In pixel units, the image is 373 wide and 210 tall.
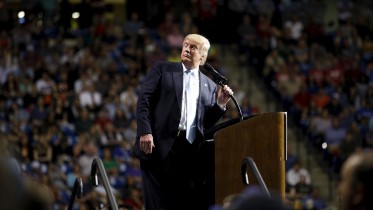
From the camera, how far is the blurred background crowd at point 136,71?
631 inches

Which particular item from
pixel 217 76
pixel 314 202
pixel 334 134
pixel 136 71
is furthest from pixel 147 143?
pixel 136 71

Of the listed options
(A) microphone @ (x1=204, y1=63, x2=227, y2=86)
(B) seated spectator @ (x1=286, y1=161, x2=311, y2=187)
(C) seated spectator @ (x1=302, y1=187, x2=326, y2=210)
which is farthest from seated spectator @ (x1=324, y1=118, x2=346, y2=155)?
(A) microphone @ (x1=204, y1=63, x2=227, y2=86)

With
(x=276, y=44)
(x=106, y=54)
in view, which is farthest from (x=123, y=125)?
(x=276, y=44)

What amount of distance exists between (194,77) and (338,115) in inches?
461

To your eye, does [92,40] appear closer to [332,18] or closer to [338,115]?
[338,115]

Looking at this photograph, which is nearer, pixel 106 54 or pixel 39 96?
pixel 39 96

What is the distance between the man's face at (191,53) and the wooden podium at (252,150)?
0.66 metres

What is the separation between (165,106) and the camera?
7637 mm

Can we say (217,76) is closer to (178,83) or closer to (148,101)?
(178,83)

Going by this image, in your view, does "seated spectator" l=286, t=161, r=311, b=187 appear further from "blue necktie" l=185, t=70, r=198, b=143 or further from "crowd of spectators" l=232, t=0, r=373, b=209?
"blue necktie" l=185, t=70, r=198, b=143

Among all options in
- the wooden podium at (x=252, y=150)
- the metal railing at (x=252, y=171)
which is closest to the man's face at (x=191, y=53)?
the wooden podium at (x=252, y=150)

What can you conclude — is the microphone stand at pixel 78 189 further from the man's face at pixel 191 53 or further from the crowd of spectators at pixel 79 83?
the crowd of spectators at pixel 79 83

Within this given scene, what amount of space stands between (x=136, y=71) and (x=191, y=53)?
11411 millimetres

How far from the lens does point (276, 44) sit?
71.6 feet
